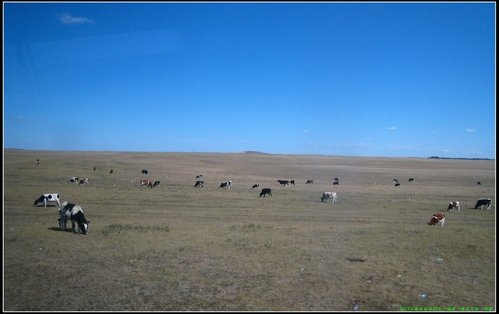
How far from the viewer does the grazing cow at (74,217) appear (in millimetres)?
15961

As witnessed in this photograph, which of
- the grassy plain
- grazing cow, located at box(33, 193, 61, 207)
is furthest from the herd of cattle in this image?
the grassy plain

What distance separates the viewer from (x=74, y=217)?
1612cm

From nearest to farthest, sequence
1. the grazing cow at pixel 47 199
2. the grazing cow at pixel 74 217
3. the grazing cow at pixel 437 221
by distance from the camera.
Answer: the grazing cow at pixel 74 217 → the grazing cow at pixel 437 221 → the grazing cow at pixel 47 199

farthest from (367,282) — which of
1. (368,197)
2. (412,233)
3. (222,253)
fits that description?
(368,197)

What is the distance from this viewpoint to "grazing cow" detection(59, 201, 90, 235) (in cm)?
1596

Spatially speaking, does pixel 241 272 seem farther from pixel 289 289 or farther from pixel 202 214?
pixel 202 214

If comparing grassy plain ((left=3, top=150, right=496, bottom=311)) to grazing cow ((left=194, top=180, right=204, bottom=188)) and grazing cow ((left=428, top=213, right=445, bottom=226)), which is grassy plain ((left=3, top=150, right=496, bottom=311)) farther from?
grazing cow ((left=194, top=180, right=204, bottom=188))

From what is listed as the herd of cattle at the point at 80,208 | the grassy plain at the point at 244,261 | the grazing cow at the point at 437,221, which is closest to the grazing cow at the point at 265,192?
the herd of cattle at the point at 80,208

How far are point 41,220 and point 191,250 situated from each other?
1001 centimetres

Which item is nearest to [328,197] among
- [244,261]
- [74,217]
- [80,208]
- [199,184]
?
[199,184]

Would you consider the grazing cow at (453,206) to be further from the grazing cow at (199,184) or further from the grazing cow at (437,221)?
the grazing cow at (199,184)

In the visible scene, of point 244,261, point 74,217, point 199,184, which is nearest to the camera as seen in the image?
point 244,261

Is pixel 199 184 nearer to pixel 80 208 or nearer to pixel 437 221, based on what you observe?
pixel 80 208

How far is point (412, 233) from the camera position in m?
16.5
